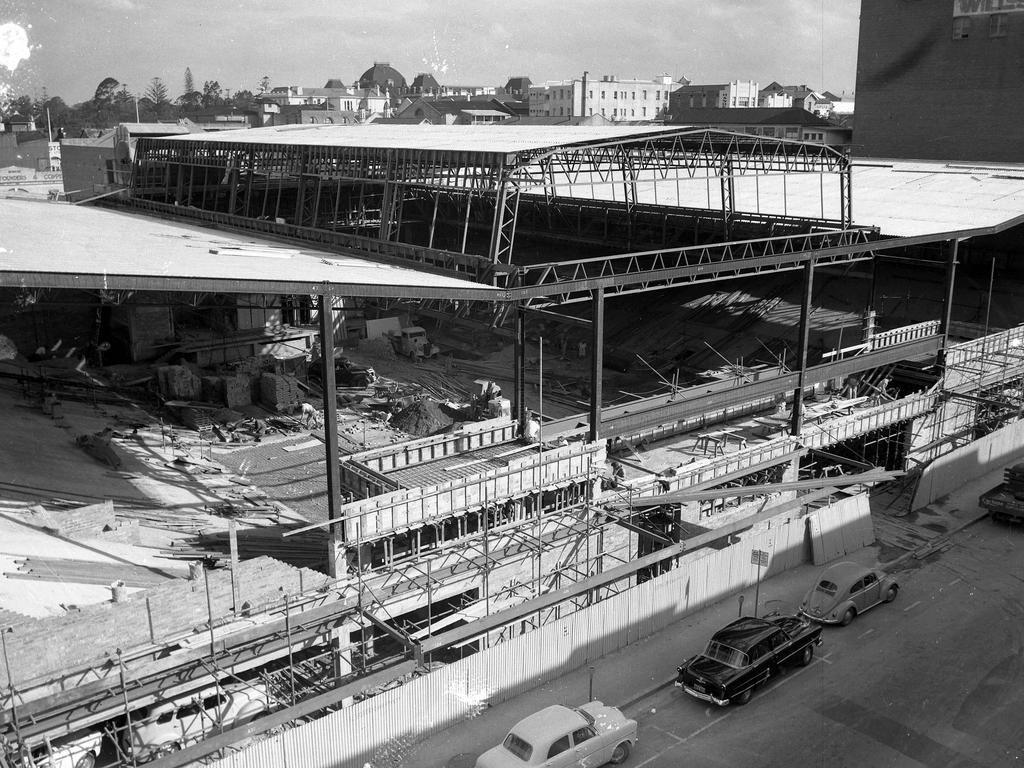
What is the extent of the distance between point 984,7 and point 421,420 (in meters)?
41.8

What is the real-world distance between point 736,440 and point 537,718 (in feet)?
47.9

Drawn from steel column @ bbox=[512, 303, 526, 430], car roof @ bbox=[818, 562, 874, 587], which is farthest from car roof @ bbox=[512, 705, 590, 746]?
steel column @ bbox=[512, 303, 526, 430]

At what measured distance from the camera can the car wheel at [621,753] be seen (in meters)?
14.0

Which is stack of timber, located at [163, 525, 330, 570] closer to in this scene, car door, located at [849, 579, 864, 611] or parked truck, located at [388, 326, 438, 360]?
car door, located at [849, 579, 864, 611]

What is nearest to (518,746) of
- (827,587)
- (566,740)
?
(566,740)

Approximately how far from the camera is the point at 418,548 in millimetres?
18828

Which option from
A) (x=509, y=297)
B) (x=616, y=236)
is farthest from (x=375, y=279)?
(x=616, y=236)

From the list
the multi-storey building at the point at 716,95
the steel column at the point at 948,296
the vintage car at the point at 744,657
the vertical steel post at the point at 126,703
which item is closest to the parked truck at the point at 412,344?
the steel column at the point at 948,296

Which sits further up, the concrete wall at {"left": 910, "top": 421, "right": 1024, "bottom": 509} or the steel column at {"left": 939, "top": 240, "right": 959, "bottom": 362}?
the steel column at {"left": 939, "top": 240, "right": 959, "bottom": 362}

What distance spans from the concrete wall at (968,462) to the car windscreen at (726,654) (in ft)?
36.4

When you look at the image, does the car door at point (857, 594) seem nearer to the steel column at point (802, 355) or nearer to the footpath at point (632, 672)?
the footpath at point (632, 672)

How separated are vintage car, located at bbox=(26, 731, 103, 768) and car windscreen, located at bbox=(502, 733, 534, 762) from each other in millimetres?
6085

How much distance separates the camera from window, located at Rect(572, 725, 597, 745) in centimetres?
1352

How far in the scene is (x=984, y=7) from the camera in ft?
167
